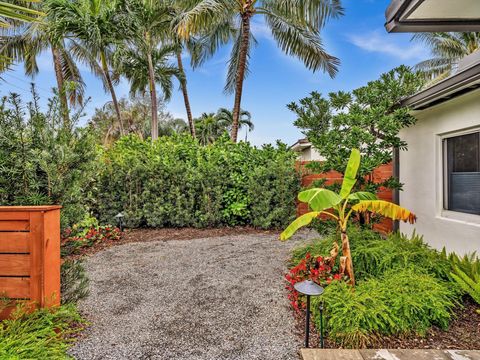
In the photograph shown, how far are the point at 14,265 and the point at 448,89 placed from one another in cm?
518

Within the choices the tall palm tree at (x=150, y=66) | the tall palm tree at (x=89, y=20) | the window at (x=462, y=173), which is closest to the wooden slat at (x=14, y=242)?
the window at (x=462, y=173)

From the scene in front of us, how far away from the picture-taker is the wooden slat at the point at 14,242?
8.39ft

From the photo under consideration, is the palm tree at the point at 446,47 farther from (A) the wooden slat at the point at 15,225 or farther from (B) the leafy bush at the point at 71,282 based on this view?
(A) the wooden slat at the point at 15,225

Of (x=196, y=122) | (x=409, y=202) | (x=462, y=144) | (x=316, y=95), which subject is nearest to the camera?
(x=462, y=144)

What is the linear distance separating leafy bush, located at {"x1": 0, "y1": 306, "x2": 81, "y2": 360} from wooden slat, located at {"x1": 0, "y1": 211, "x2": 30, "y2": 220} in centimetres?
76

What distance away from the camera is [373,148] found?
4.55 meters

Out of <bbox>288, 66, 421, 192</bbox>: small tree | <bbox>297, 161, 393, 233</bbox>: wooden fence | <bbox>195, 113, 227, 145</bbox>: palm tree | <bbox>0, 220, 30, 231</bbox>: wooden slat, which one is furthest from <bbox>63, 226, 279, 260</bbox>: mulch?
<bbox>195, 113, 227, 145</bbox>: palm tree

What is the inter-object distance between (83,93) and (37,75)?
2879mm

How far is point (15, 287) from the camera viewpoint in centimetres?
258

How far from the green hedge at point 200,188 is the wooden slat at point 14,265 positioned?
16.1 ft

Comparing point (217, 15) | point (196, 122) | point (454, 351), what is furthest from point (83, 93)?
point (454, 351)

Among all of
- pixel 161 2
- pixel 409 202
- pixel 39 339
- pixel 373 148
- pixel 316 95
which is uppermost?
pixel 161 2

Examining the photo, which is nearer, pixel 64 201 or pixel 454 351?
pixel 454 351

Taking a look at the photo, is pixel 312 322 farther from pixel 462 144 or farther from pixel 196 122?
pixel 196 122
